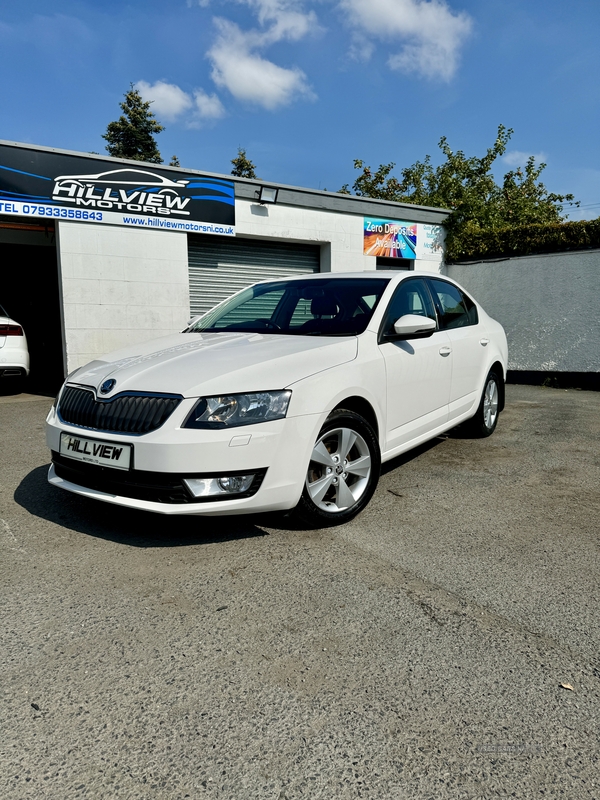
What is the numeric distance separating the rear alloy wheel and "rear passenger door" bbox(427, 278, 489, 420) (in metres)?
1.52

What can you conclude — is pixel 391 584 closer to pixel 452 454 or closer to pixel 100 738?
pixel 100 738

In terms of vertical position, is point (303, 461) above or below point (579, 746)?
above

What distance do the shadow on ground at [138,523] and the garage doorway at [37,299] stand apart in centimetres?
941

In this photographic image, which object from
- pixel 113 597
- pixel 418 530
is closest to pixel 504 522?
pixel 418 530

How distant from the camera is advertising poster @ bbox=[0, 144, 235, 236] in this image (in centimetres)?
830

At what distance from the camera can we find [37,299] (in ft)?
46.3

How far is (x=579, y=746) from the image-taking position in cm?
172

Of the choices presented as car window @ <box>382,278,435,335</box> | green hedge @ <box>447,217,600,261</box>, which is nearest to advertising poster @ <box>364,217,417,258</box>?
green hedge @ <box>447,217,600,261</box>

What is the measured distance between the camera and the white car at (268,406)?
9.61 ft

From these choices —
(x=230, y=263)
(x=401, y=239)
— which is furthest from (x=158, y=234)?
(x=401, y=239)

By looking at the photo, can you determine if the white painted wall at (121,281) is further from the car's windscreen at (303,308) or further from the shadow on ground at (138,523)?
the shadow on ground at (138,523)

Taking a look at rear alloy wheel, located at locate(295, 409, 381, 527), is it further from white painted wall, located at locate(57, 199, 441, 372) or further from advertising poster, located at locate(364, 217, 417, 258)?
advertising poster, located at locate(364, 217, 417, 258)

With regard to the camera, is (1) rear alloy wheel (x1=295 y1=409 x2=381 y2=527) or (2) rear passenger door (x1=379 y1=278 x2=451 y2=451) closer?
(1) rear alloy wheel (x1=295 y1=409 x2=381 y2=527)

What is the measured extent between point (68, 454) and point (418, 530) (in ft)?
6.82
